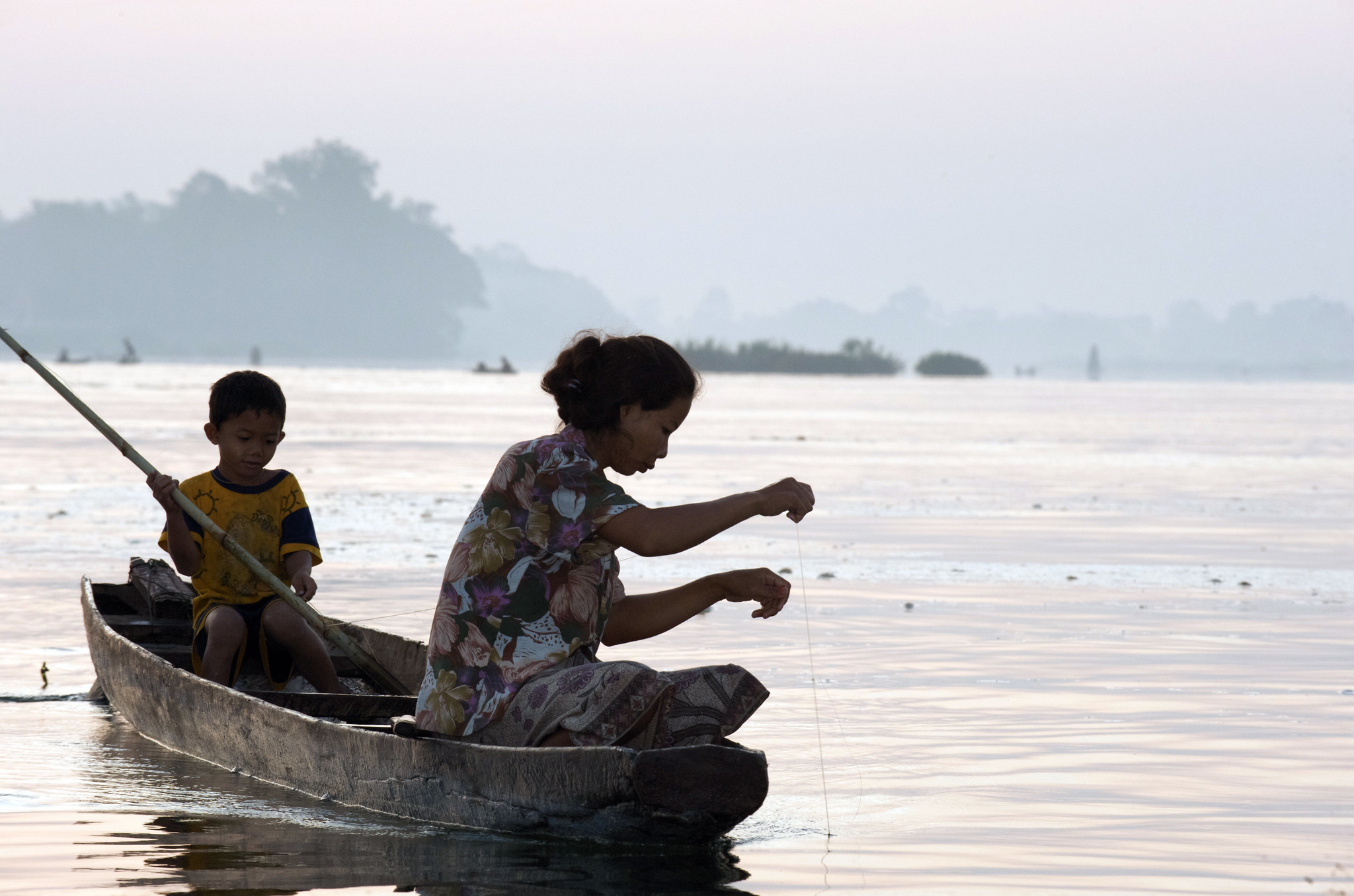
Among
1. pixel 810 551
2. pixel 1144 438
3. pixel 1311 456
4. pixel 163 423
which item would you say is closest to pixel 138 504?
pixel 810 551

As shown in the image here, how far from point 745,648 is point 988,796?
2762 mm

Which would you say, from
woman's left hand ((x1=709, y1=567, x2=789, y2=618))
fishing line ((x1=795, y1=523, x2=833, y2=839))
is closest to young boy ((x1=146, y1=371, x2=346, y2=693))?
fishing line ((x1=795, y1=523, x2=833, y2=839))

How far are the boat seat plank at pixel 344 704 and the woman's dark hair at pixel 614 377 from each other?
5.69 ft

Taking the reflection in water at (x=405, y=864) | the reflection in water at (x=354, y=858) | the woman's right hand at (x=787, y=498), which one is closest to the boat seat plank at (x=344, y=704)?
the reflection in water at (x=354, y=858)

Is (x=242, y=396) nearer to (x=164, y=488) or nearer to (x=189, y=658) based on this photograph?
(x=164, y=488)

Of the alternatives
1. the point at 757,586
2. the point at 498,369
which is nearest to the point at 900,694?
the point at 757,586

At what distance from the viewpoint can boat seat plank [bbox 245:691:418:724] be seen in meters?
5.62

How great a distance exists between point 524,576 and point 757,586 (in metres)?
0.62

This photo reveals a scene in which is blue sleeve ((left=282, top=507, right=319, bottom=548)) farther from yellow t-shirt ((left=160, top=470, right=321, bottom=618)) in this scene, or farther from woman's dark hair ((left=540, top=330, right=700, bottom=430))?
woman's dark hair ((left=540, top=330, right=700, bottom=430))

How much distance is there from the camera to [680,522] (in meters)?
4.07

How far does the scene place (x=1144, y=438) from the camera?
28578 mm

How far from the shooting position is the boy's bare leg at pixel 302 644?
6.03 metres

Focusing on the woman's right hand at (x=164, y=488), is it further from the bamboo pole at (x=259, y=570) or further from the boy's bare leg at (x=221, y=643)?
the boy's bare leg at (x=221, y=643)

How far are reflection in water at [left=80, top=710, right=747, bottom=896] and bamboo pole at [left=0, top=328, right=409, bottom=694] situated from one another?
928 millimetres
